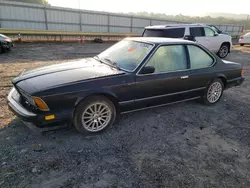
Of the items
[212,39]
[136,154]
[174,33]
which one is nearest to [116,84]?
[136,154]

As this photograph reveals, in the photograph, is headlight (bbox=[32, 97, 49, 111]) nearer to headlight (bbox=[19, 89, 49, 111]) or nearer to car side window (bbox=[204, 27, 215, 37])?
headlight (bbox=[19, 89, 49, 111])

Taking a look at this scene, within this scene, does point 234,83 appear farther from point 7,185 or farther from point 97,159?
point 7,185

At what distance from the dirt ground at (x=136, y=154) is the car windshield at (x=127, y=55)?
3.62ft

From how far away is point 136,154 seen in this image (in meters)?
2.88

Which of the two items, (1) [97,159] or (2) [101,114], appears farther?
(2) [101,114]

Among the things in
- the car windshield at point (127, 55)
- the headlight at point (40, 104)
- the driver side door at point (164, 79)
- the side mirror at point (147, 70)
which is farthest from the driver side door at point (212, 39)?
the headlight at point (40, 104)

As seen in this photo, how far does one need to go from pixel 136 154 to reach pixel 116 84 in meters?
1.15

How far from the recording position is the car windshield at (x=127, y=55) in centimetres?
355

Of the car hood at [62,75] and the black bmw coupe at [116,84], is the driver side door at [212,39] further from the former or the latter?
the car hood at [62,75]

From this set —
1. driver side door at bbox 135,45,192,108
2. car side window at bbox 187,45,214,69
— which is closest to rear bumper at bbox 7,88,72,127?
driver side door at bbox 135,45,192,108

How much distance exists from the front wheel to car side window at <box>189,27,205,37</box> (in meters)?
5.73

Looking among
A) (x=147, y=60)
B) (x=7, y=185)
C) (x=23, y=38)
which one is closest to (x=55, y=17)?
(x=23, y=38)

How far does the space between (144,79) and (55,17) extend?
56.5 ft

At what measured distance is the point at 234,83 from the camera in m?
4.98
